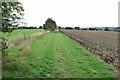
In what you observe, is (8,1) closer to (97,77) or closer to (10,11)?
(10,11)

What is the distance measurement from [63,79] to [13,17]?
4.13m

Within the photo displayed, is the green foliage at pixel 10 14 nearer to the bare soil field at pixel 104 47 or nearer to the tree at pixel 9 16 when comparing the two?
the tree at pixel 9 16

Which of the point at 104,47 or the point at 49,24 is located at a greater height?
the point at 49,24

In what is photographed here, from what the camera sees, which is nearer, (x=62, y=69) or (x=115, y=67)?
(x=62, y=69)

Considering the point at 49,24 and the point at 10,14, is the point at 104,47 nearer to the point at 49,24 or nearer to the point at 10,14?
the point at 10,14

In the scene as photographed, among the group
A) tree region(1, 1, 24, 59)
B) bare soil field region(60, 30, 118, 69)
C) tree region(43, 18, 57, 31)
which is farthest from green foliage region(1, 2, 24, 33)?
tree region(43, 18, 57, 31)

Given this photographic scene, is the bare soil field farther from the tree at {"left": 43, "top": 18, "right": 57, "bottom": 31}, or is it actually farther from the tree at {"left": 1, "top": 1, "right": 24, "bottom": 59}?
the tree at {"left": 43, "top": 18, "right": 57, "bottom": 31}

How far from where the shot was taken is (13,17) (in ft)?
44.1

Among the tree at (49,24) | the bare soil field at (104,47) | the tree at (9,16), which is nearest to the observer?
the tree at (9,16)

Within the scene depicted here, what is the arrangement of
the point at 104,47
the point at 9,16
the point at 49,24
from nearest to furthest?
1. the point at 9,16
2. the point at 104,47
3. the point at 49,24

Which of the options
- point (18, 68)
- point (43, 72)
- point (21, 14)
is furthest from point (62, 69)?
point (21, 14)

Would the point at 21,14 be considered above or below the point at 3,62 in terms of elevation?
above

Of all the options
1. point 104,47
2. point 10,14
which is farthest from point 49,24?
point 10,14

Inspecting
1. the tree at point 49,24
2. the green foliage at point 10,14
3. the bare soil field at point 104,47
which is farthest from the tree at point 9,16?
the tree at point 49,24
